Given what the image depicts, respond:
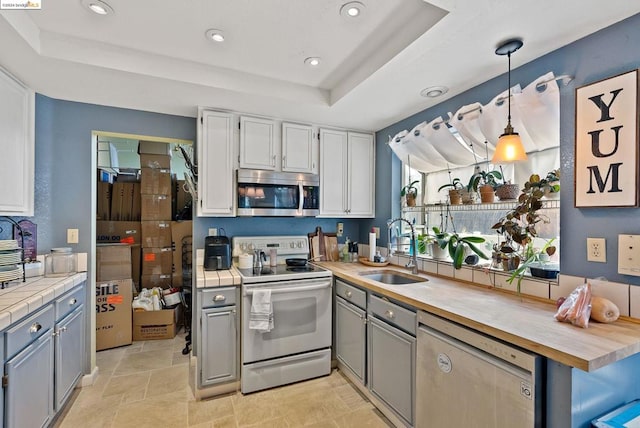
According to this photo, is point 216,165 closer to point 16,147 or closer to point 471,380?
point 16,147

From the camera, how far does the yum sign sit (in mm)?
1366

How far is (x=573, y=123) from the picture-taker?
5.19 ft

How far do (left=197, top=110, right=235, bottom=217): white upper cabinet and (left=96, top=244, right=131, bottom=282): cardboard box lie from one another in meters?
1.49

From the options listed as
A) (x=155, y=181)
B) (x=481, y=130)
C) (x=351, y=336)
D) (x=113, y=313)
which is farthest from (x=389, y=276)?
(x=155, y=181)

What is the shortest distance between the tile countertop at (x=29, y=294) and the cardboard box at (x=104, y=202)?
5.97ft

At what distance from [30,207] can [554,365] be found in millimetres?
3232

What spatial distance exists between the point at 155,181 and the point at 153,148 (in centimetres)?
41

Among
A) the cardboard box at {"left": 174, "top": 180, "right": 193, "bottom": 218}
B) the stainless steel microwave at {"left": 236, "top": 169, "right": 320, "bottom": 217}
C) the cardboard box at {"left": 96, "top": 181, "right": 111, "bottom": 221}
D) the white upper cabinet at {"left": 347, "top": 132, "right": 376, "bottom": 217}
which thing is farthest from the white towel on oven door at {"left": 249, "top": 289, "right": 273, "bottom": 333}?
the cardboard box at {"left": 96, "top": 181, "right": 111, "bottom": 221}

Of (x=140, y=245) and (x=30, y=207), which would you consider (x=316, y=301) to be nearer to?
A: (x=30, y=207)

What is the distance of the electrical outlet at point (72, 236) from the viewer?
7.84 ft

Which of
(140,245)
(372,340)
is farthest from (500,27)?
(140,245)

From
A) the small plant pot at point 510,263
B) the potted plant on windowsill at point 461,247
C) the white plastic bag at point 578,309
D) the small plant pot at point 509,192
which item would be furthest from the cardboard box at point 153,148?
the white plastic bag at point 578,309

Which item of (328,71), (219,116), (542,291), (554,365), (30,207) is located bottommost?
(554,365)

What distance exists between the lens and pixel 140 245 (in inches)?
148
